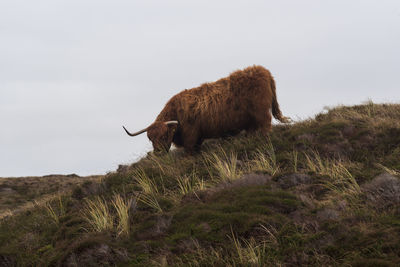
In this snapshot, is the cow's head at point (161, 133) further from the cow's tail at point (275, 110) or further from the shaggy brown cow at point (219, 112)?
the cow's tail at point (275, 110)

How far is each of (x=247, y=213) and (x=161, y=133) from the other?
5.70 metres

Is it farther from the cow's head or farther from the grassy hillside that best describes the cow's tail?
the cow's head

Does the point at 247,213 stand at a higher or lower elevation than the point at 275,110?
lower

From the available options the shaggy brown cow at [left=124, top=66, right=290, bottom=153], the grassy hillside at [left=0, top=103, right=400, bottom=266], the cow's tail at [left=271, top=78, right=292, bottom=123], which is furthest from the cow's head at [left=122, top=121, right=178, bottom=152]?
the cow's tail at [left=271, top=78, right=292, bottom=123]

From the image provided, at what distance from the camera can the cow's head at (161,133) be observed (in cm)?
1271

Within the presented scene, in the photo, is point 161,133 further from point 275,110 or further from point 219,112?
point 275,110

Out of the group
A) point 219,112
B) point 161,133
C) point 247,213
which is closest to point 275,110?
point 219,112

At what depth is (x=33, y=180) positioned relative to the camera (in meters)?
34.7

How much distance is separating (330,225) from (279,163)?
4.02m

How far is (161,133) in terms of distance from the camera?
41.7 feet

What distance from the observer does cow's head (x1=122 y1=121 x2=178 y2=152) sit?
12.7m

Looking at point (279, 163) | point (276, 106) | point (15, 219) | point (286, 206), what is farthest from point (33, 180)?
point (286, 206)

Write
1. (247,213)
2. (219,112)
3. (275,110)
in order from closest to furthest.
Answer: (247,213) → (219,112) → (275,110)

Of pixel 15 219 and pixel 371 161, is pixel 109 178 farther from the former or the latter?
pixel 371 161
